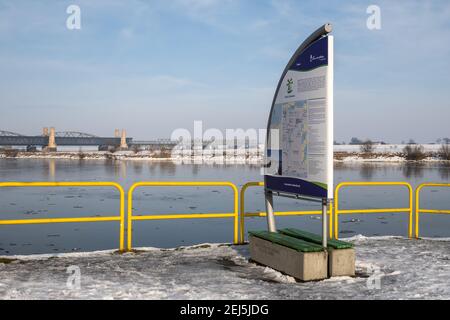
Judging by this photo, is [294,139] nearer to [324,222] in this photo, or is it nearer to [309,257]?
[324,222]

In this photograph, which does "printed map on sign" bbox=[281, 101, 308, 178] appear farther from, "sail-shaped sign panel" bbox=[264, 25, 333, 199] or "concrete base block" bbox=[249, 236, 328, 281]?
"concrete base block" bbox=[249, 236, 328, 281]

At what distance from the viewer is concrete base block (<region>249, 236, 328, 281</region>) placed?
21.4 ft

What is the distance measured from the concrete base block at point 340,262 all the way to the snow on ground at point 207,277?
0.15 metres

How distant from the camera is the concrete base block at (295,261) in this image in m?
6.52

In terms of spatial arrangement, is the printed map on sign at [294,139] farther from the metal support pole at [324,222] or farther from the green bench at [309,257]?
the green bench at [309,257]

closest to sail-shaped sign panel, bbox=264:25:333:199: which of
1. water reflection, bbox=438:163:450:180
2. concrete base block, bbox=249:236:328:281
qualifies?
concrete base block, bbox=249:236:328:281

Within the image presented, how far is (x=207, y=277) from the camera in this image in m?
6.70

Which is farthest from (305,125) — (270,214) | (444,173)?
(444,173)

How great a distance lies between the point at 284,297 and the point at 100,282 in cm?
242

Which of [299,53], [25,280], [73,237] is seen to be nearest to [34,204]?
[73,237]

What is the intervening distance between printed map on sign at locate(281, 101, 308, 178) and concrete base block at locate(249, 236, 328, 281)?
1122 mm

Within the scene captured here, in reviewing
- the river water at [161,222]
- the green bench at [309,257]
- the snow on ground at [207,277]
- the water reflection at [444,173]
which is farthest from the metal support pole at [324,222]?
the water reflection at [444,173]

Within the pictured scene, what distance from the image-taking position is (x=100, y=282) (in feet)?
20.6
